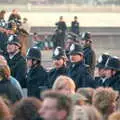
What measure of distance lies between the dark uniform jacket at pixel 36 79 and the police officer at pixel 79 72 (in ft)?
1.62

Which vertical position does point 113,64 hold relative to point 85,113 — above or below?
below

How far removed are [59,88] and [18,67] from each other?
3.82 m

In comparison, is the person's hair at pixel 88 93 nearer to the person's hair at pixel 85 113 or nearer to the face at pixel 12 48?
the person's hair at pixel 85 113

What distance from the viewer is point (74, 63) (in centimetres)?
1195

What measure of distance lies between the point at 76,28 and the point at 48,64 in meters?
7.83

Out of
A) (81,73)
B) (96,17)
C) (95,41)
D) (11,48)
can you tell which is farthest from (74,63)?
(96,17)

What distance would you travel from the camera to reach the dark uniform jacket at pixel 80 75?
1146cm

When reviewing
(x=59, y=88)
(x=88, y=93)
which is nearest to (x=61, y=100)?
(x=88, y=93)

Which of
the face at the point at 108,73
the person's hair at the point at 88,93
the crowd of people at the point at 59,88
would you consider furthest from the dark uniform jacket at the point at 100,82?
the person's hair at the point at 88,93

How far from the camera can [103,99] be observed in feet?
24.7

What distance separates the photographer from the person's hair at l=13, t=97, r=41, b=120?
6.64 m

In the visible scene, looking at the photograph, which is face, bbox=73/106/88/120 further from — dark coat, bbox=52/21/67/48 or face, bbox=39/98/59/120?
dark coat, bbox=52/21/67/48

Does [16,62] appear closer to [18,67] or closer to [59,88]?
[18,67]

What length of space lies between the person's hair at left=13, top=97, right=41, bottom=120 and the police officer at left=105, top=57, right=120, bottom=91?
12.7 ft
